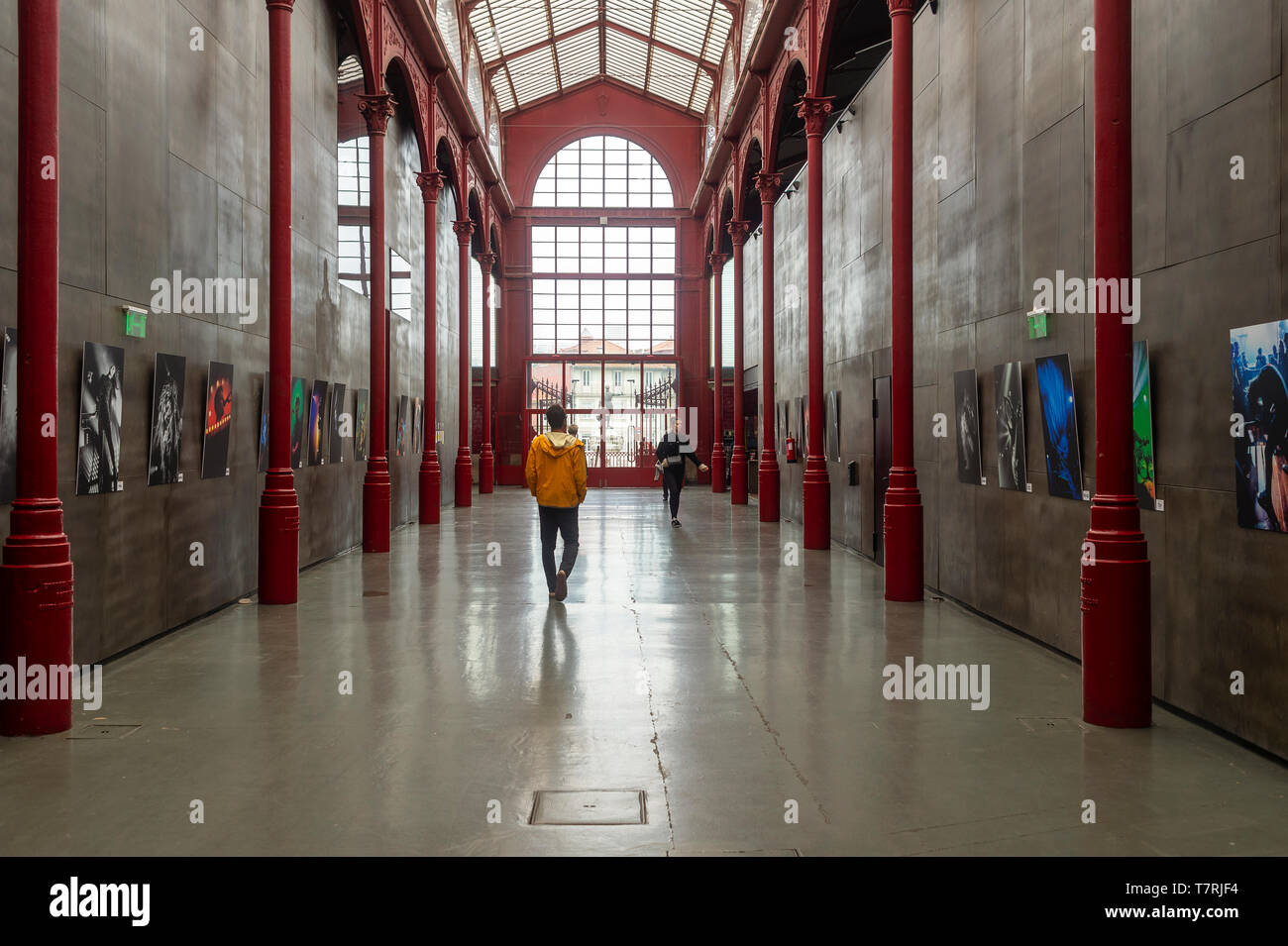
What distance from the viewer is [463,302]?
23.1 metres

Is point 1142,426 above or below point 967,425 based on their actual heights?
below

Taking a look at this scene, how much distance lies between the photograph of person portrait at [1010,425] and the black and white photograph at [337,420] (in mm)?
8516

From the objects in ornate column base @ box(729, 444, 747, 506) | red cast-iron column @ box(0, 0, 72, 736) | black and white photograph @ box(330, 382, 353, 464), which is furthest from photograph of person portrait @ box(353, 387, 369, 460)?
ornate column base @ box(729, 444, 747, 506)

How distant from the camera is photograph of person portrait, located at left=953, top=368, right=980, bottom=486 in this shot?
930cm

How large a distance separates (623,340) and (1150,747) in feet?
94.2

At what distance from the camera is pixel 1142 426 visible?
618 centimetres

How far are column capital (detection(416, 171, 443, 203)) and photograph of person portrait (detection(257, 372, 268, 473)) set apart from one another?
27.2ft

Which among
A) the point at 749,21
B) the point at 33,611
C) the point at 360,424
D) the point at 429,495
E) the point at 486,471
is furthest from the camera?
the point at 486,471

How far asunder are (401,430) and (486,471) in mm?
10868

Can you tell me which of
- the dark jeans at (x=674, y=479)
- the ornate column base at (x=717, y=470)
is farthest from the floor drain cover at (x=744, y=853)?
the ornate column base at (x=717, y=470)

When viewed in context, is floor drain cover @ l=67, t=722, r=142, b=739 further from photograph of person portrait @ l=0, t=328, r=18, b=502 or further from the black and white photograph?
the black and white photograph

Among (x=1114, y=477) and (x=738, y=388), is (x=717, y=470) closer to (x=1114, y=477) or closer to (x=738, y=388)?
(x=738, y=388)

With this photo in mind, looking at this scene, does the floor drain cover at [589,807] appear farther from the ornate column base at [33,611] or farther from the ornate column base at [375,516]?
the ornate column base at [375,516]

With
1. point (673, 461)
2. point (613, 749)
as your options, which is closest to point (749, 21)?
point (673, 461)
